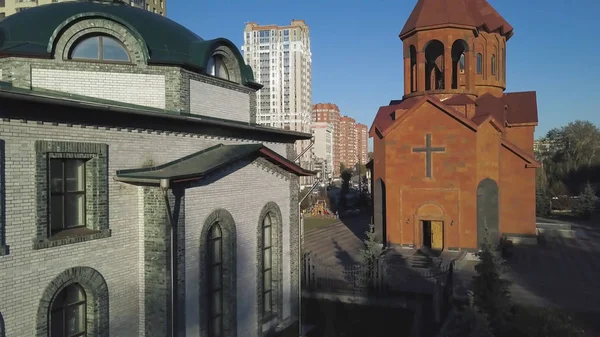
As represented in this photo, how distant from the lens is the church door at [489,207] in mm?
20734

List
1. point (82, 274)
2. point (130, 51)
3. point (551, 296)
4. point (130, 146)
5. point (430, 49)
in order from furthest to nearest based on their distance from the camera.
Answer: point (430, 49)
point (551, 296)
point (130, 51)
point (130, 146)
point (82, 274)

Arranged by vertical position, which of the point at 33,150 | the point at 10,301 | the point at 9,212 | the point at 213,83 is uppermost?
the point at 213,83

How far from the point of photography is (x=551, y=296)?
15383 millimetres

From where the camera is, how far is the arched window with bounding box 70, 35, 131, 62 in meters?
9.00

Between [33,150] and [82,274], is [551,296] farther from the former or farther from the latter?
[33,150]

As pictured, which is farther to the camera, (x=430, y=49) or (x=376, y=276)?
(x=430, y=49)

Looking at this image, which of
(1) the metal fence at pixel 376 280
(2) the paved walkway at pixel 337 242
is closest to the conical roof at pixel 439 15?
(2) the paved walkway at pixel 337 242

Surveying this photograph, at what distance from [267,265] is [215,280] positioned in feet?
6.68

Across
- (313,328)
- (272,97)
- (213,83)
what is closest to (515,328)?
(313,328)

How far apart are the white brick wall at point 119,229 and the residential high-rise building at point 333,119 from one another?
96.3 m

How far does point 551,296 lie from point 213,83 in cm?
1283

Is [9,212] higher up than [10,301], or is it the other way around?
[9,212]

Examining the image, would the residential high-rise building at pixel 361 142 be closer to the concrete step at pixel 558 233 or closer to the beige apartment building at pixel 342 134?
the beige apartment building at pixel 342 134

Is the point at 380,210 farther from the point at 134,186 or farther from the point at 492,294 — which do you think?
the point at 134,186
